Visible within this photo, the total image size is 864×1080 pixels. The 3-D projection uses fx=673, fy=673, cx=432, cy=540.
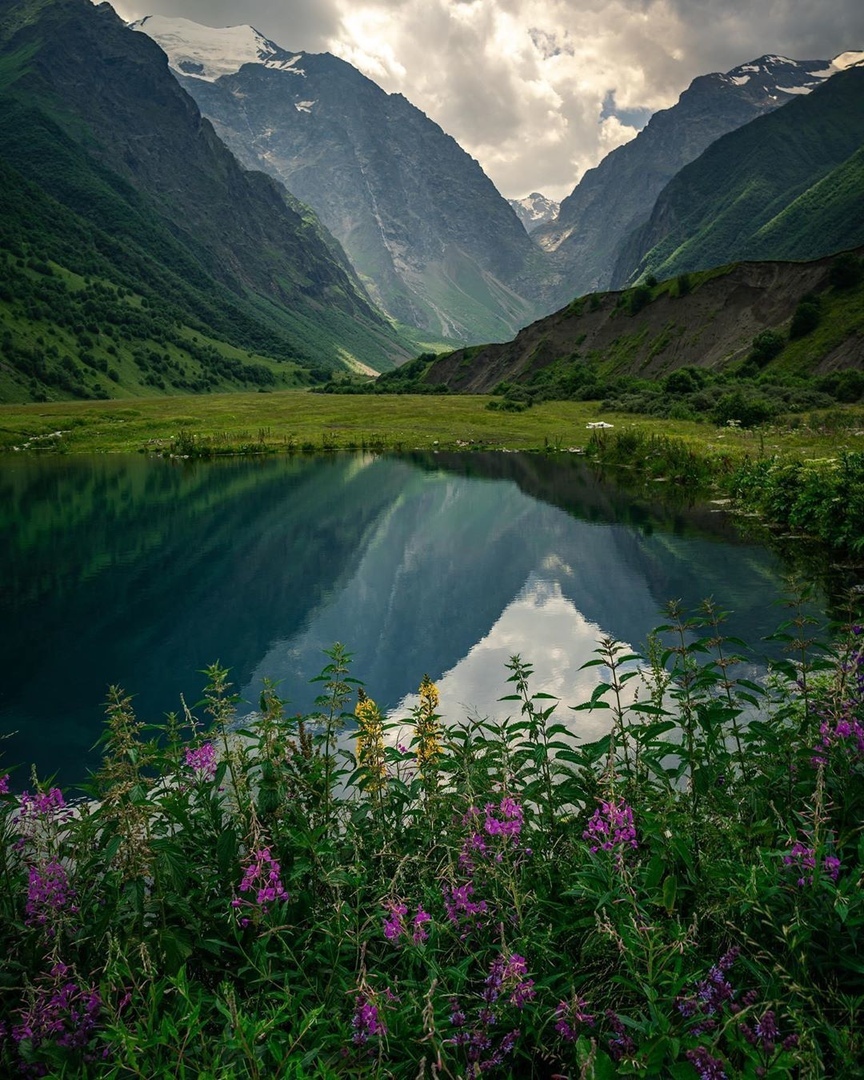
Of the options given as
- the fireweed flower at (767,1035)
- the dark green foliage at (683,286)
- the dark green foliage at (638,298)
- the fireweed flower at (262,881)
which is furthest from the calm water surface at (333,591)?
the dark green foliage at (638,298)

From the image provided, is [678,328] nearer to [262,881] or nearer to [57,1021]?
[262,881]

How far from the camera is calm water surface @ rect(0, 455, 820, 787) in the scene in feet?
53.0

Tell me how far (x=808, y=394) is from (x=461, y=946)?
237 feet

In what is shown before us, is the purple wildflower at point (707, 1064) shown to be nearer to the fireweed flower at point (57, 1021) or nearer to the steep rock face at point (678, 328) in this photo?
the fireweed flower at point (57, 1021)

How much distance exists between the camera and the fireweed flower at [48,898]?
4.66m

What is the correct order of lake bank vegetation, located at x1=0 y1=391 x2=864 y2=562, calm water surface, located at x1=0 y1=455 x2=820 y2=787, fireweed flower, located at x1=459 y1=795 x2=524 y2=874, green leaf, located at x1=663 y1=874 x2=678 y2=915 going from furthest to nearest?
lake bank vegetation, located at x1=0 y1=391 x2=864 y2=562
calm water surface, located at x1=0 y1=455 x2=820 y2=787
fireweed flower, located at x1=459 y1=795 x2=524 y2=874
green leaf, located at x1=663 y1=874 x2=678 y2=915

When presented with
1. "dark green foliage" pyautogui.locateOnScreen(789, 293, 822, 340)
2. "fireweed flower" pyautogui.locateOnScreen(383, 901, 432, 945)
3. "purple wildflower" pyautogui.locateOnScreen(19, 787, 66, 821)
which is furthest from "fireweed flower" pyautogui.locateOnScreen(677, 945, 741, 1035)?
"dark green foliage" pyautogui.locateOnScreen(789, 293, 822, 340)

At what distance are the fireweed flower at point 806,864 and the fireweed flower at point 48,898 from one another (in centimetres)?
466

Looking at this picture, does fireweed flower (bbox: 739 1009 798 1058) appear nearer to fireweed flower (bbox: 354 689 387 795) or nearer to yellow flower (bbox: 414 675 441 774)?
fireweed flower (bbox: 354 689 387 795)

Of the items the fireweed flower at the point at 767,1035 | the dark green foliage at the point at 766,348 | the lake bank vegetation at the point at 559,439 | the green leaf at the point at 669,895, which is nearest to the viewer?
the fireweed flower at the point at 767,1035

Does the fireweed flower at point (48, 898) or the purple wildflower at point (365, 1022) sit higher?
the purple wildflower at point (365, 1022)

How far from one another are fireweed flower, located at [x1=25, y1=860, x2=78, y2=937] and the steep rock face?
85507mm

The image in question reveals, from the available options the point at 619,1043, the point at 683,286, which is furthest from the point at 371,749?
the point at 683,286

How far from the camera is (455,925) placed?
4395mm
